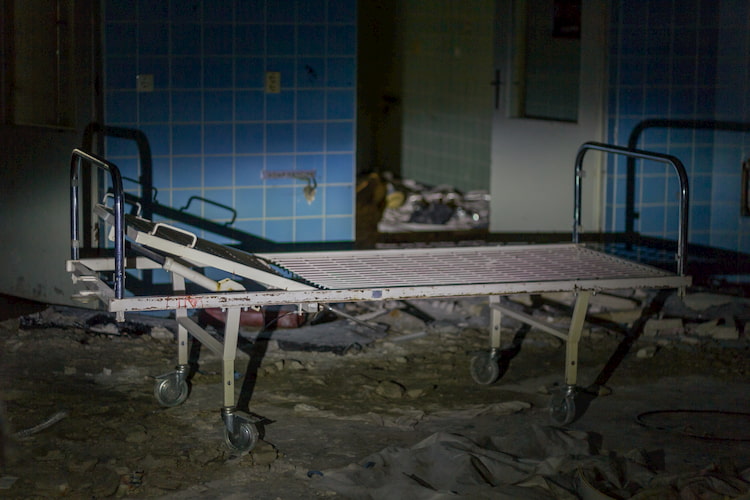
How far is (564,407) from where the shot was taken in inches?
193

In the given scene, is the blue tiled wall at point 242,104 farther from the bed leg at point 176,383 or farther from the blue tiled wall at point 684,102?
the blue tiled wall at point 684,102

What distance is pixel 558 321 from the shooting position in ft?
22.4

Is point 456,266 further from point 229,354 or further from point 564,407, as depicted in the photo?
point 229,354

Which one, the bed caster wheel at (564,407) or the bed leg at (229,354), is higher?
the bed leg at (229,354)

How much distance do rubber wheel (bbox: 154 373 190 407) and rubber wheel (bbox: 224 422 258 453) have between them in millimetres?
704

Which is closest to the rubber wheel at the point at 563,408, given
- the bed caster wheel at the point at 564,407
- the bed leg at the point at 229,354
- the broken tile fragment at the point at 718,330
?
the bed caster wheel at the point at 564,407

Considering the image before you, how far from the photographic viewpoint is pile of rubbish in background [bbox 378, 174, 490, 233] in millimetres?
9633

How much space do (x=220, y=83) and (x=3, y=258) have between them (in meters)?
1.92

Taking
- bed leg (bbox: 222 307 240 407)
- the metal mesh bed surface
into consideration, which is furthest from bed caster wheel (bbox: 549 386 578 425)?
bed leg (bbox: 222 307 240 407)

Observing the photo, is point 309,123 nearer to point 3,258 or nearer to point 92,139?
point 92,139

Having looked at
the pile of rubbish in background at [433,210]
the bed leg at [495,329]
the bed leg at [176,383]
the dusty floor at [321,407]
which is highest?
the pile of rubbish in background at [433,210]

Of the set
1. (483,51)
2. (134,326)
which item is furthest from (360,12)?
(134,326)

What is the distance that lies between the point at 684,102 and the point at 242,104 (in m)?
3.29

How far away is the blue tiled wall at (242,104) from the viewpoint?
634 centimetres
